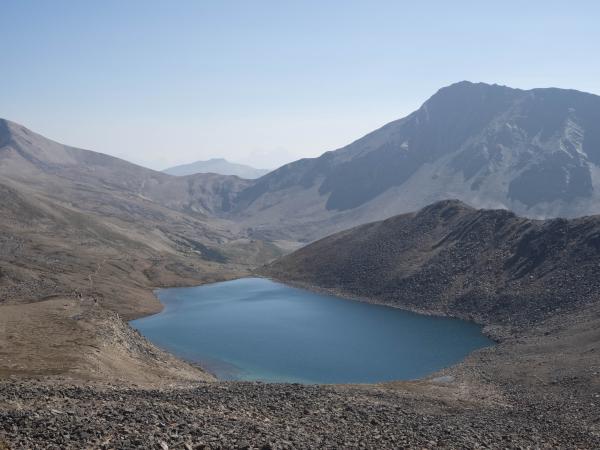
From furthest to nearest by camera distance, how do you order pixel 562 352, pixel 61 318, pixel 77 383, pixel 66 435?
1. pixel 562 352
2. pixel 61 318
3. pixel 77 383
4. pixel 66 435

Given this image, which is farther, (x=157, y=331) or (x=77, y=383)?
(x=157, y=331)

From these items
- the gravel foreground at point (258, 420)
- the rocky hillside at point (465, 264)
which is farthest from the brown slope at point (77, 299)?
the rocky hillside at point (465, 264)

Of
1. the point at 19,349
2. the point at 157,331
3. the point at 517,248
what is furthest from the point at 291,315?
the point at 19,349

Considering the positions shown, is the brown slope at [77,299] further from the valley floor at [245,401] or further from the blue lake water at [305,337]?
the blue lake water at [305,337]

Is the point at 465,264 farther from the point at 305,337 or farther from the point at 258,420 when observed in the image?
the point at 258,420

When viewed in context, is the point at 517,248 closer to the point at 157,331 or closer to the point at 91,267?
the point at 157,331

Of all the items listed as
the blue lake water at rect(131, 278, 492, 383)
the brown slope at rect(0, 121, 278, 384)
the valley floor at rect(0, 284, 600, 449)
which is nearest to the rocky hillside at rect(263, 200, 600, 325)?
the blue lake water at rect(131, 278, 492, 383)
